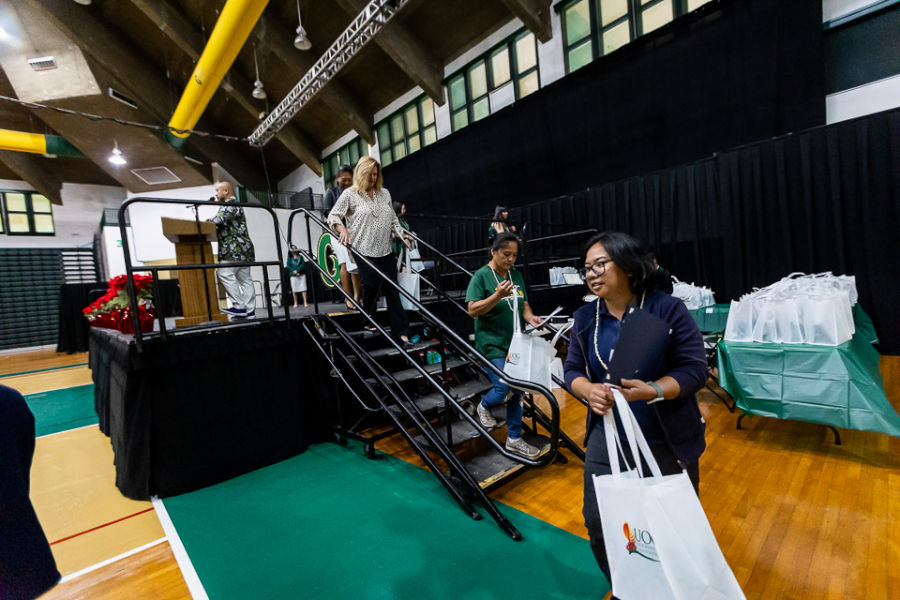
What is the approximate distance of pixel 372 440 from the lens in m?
3.07

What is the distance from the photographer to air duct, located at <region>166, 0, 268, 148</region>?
6.33m

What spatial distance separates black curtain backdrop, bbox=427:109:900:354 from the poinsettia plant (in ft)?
19.4

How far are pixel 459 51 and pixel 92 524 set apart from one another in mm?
10403

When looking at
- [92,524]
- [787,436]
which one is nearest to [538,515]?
[787,436]

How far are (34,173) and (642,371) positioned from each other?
17.1 meters

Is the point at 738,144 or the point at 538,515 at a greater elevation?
the point at 738,144

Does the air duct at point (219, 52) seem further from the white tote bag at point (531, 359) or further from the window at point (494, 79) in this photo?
the white tote bag at point (531, 359)

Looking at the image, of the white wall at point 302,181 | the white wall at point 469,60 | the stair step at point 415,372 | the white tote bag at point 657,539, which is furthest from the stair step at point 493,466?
the white wall at point 302,181

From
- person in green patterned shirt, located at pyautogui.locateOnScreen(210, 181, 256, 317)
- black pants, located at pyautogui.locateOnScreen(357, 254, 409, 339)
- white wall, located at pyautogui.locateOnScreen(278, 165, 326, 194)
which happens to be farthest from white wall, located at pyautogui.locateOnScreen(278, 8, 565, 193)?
person in green patterned shirt, located at pyautogui.locateOnScreen(210, 181, 256, 317)

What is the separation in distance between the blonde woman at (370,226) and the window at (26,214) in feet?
49.7

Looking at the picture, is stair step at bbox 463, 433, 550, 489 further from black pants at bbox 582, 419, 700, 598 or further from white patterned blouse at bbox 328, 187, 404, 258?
white patterned blouse at bbox 328, 187, 404, 258

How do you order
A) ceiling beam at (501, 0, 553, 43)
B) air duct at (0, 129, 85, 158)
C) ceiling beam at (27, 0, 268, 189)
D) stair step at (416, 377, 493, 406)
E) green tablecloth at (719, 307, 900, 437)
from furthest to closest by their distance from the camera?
1. air duct at (0, 129, 85, 158)
2. ceiling beam at (27, 0, 268, 189)
3. ceiling beam at (501, 0, 553, 43)
4. stair step at (416, 377, 493, 406)
5. green tablecloth at (719, 307, 900, 437)

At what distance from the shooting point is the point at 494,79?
8.98m

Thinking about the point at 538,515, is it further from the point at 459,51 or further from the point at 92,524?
the point at 459,51
